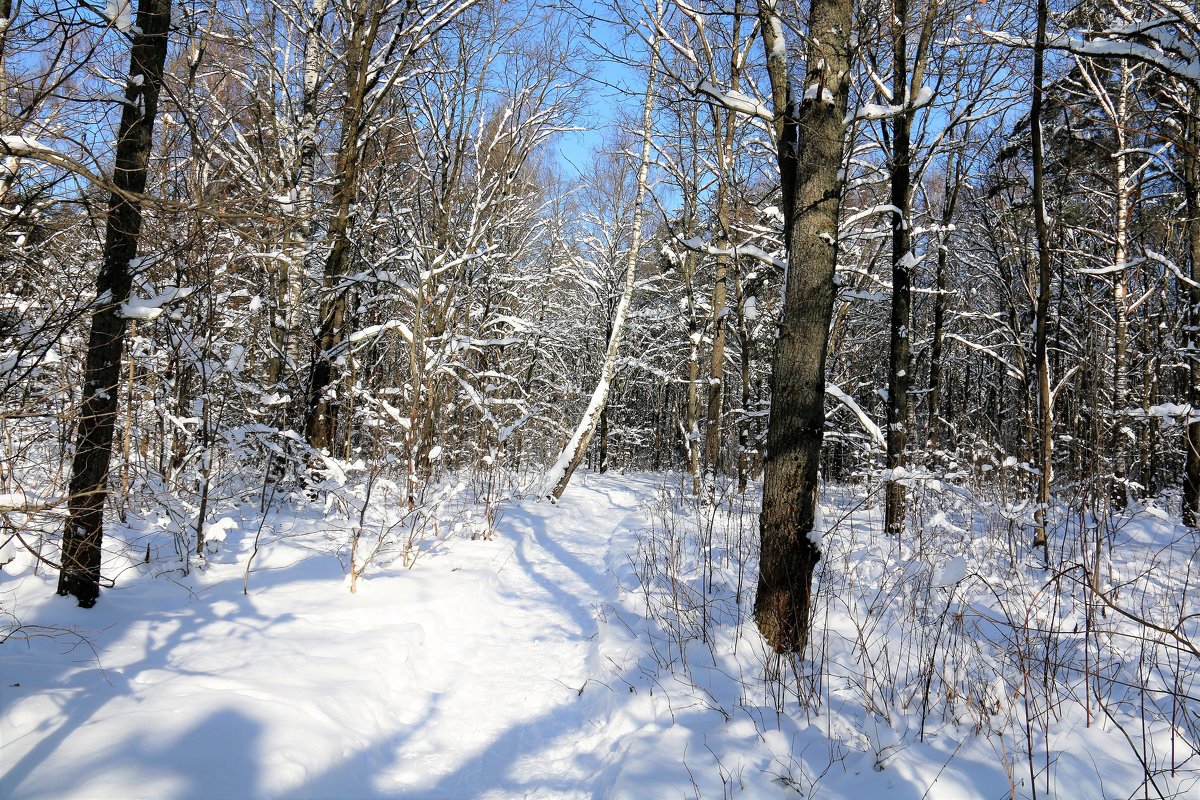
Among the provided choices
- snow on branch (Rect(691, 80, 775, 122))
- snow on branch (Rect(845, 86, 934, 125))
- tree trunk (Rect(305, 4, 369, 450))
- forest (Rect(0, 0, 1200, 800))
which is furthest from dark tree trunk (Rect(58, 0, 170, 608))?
snow on branch (Rect(845, 86, 934, 125))

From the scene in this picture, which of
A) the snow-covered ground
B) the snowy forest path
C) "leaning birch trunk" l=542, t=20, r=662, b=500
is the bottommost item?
the snowy forest path

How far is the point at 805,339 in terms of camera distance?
144 inches

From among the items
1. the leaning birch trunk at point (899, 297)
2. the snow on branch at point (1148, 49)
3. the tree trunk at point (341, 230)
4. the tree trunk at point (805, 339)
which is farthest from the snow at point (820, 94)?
the tree trunk at point (341, 230)

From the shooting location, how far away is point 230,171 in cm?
741

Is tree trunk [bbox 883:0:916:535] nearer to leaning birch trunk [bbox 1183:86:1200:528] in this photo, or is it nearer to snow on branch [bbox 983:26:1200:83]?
leaning birch trunk [bbox 1183:86:1200:528]

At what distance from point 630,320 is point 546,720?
13.2m

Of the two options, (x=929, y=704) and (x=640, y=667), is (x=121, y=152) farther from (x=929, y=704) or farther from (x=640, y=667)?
(x=929, y=704)

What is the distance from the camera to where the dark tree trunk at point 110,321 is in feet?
11.4

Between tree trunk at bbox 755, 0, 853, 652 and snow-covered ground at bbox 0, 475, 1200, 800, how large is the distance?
1.28 feet

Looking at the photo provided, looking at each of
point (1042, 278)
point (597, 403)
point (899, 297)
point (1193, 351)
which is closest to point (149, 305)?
point (597, 403)

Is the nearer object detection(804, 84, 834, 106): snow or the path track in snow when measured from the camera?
the path track in snow

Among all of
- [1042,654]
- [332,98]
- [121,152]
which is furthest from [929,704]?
[332,98]

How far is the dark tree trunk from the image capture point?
347 cm

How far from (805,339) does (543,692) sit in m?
2.83
